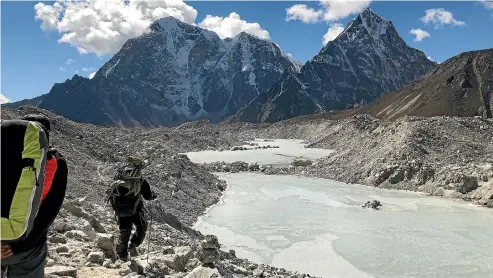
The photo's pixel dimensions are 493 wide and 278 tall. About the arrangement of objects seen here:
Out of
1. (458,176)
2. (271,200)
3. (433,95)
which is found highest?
(433,95)

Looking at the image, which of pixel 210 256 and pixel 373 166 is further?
pixel 373 166

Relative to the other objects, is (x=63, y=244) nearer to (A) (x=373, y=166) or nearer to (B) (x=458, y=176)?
(B) (x=458, y=176)

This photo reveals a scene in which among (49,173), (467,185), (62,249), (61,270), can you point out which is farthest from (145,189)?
(467,185)

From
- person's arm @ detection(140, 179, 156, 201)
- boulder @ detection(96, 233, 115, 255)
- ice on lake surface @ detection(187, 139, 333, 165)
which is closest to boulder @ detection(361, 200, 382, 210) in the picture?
person's arm @ detection(140, 179, 156, 201)

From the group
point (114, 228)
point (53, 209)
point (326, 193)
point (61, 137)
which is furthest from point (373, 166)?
point (53, 209)

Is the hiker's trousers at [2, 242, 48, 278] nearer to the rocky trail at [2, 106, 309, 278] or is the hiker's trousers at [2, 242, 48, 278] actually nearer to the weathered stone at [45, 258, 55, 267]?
the rocky trail at [2, 106, 309, 278]

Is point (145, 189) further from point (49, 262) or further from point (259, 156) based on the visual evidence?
point (259, 156)

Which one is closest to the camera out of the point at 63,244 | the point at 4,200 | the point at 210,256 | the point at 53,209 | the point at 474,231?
the point at 4,200

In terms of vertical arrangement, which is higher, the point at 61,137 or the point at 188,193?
the point at 61,137
